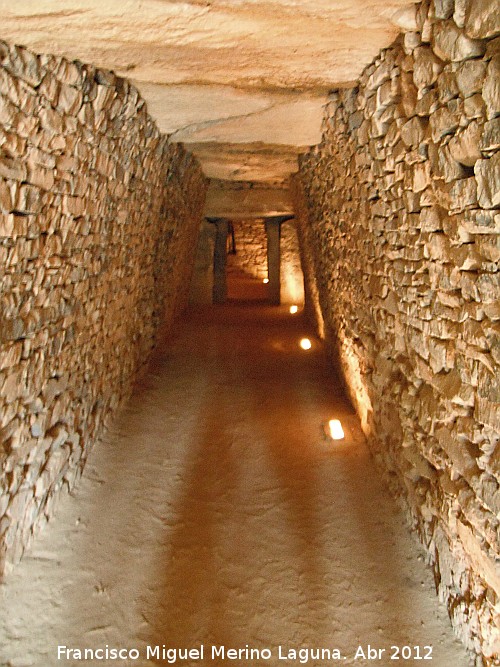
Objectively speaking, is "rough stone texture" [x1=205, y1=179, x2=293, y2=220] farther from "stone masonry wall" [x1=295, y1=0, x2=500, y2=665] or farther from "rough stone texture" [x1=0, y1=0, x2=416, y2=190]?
"stone masonry wall" [x1=295, y1=0, x2=500, y2=665]

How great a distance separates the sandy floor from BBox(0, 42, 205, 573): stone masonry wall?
333 mm

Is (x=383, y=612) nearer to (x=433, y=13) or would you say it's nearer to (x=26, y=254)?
(x=26, y=254)

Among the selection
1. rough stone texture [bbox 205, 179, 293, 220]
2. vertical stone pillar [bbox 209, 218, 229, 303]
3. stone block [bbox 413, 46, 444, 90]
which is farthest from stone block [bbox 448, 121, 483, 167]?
vertical stone pillar [bbox 209, 218, 229, 303]

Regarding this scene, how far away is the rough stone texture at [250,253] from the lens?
14000 mm

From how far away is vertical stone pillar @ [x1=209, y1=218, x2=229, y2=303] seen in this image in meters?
10.6

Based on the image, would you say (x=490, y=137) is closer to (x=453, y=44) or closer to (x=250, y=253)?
(x=453, y=44)

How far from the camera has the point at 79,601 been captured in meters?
2.86

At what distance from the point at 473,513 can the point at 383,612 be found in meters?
0.96

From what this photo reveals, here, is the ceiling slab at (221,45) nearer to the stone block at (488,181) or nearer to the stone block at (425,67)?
the stone block at (425,67)

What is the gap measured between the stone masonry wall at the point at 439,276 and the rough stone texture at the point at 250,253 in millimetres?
9911

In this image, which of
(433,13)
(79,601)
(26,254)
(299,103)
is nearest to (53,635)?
(79,601)

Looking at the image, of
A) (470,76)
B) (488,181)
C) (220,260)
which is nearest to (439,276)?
(488,181)

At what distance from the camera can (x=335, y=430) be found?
4.62 metres

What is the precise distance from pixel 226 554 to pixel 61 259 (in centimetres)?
226
